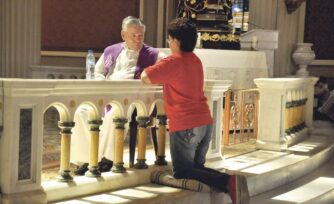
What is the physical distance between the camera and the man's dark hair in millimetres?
4316

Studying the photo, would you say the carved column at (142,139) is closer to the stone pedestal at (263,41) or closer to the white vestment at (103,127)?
the white vestment at (103,127)

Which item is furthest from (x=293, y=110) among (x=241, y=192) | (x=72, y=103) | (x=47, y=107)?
(x=47, y=107)

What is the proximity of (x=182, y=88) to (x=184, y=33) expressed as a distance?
1.28ft

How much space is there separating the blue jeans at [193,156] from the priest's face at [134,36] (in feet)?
2.90

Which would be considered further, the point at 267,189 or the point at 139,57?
the point at 267,189

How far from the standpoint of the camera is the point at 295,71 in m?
11.9

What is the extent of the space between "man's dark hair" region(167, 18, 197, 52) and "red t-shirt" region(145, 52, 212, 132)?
60 mm

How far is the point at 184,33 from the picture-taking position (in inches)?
171

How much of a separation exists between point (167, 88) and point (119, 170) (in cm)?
73

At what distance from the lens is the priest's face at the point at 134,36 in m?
4.80

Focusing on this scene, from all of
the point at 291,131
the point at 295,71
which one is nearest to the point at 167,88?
the point at 291,131

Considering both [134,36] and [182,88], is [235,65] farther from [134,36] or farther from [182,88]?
[182,88]

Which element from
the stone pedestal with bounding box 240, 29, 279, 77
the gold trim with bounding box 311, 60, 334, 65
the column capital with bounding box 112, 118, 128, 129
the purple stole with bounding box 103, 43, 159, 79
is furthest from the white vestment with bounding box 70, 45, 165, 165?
the gold trim with bounding box 311, 60, 334, 65

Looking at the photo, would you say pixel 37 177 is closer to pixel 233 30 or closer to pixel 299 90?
pixel 299 90
